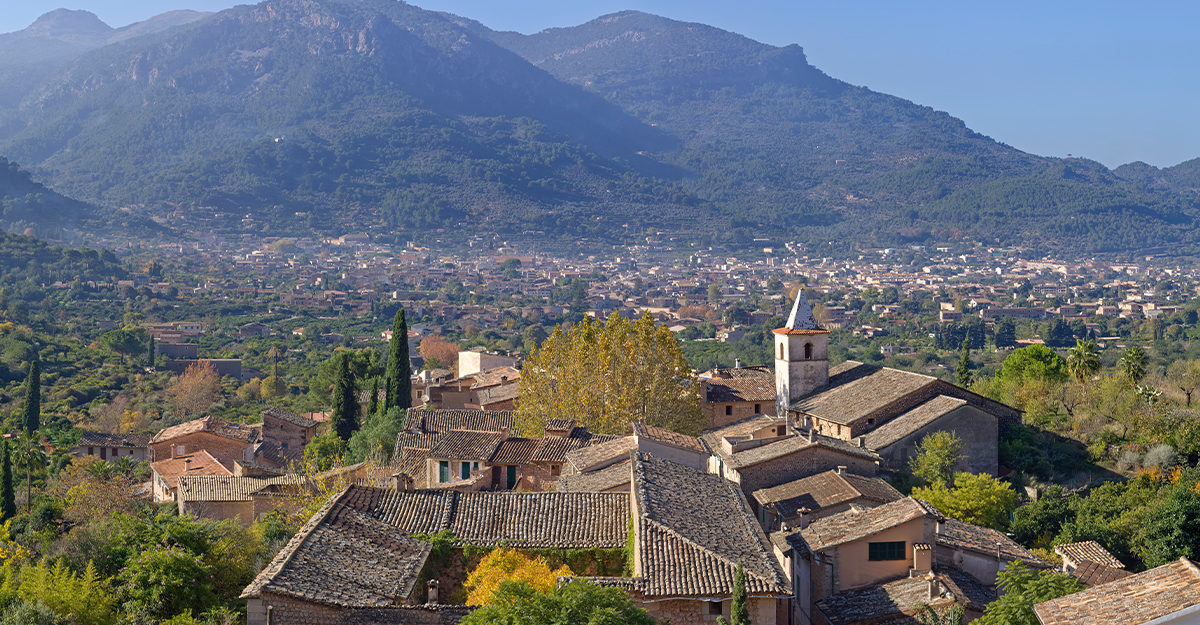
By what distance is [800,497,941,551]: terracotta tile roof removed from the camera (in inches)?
790

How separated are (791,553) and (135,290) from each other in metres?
117

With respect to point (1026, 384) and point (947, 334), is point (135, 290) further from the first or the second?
point (1026, 384)

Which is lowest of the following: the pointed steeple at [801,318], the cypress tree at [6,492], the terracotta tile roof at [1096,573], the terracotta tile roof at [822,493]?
the cypress tree at [6,492]

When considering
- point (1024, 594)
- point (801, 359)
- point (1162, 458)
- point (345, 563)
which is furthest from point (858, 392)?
point (345, 563)

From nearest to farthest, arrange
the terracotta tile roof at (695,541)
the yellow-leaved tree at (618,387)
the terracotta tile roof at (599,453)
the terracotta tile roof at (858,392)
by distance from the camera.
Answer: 1. the terracotta tile roof at (695,541)
2. the terracotta tile roof at (599,453)
3. the terracotta tile roof at (858,392)
4. the yellow-leaved tree at (618,387)

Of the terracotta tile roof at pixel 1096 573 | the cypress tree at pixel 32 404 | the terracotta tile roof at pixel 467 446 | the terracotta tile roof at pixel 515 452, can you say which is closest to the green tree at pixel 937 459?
the terracotta tile roof at pixel 1096 573

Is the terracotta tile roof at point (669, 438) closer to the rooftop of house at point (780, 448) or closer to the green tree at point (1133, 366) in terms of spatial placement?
the rooftop of house at point (780, 448)

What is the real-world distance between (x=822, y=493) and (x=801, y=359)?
1260 cm

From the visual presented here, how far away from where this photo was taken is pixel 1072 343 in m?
90.5

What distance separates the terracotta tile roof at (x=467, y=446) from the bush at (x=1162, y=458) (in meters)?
16.5

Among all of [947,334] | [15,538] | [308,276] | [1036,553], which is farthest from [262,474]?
[308,276]

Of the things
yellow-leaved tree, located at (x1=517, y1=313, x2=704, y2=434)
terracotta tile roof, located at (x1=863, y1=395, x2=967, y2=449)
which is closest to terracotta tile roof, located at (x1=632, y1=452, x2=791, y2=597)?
terracotta tile roof, located at (x1=863, y1=395, x2=967, y2=449)

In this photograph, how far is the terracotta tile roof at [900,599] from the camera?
59.2ft

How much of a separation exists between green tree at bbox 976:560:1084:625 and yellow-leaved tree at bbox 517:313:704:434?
60.1 ft
